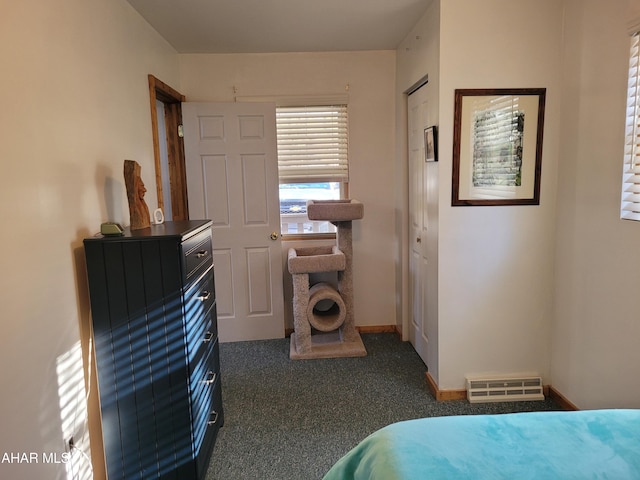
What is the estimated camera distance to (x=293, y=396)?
2.72 m

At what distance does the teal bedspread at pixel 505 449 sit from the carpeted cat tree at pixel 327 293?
1.93 m

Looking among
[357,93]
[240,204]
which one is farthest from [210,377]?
[357,93]

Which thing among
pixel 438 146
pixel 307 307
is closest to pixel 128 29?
pixel 438 146

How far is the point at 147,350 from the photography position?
1747 mm

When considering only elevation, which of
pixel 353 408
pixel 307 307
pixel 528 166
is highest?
pixel 528 166

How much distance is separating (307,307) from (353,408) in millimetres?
931

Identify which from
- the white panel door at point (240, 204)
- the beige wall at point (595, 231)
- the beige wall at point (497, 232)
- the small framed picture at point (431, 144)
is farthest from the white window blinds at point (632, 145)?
the white panel door at point (240, 204)

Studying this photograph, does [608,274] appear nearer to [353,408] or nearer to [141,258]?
[353,408]

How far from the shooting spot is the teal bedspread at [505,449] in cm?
112

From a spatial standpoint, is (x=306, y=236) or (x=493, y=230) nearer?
(x=493, y=230)

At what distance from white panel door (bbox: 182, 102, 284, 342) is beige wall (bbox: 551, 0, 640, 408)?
2163 millimetres

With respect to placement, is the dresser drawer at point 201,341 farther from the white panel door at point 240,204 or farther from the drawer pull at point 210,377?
the white panel door at point 240,204

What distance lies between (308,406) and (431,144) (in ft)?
6.10

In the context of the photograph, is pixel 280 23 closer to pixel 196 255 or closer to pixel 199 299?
pixel 196 255
